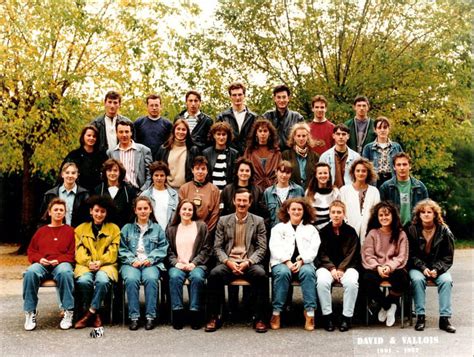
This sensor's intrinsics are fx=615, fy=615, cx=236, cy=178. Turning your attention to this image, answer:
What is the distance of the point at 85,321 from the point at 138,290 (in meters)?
0.66

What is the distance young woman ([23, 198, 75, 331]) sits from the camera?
657 centimetres

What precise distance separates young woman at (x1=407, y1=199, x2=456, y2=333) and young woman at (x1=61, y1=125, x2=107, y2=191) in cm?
380

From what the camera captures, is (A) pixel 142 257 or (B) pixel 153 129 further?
(B) pixel 153 129

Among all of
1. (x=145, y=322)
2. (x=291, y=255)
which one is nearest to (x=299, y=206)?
(x=291, y=255)

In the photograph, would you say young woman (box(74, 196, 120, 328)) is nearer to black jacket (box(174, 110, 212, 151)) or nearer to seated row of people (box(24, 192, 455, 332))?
seated row of people (box(24, 192, 455, 332))

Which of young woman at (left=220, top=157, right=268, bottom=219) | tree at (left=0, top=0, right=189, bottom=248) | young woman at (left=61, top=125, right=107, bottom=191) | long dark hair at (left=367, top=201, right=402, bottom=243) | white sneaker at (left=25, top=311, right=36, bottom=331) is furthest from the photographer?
tree at (left=0, top=0, right=189, bottom=248)

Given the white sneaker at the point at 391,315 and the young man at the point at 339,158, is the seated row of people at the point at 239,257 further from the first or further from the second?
the young man at the point at 339,158

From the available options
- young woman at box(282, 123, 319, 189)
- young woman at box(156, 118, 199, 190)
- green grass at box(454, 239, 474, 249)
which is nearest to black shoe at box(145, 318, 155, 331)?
young woman at box(156, 118, 199, 190)

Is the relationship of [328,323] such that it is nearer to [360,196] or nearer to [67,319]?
[360,196]

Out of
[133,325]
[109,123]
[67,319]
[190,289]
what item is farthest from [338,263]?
[109,123]

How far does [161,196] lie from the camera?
7383 mm

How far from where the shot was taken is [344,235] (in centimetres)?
692

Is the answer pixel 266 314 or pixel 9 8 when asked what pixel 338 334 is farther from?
pixel 9 8

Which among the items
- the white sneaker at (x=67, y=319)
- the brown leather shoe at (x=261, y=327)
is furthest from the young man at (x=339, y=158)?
the white sneaker at (x=67, y=319)
